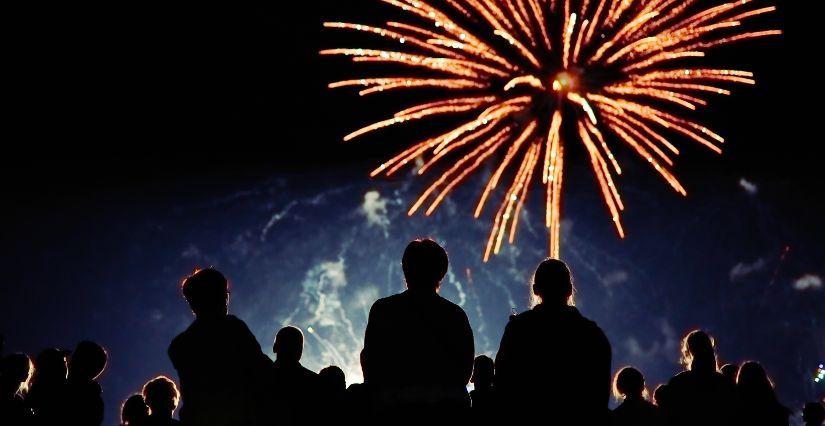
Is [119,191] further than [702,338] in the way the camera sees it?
Yes

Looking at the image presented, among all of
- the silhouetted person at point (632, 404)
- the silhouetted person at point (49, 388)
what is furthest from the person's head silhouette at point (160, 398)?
the silhouetted person at point (632, 404)

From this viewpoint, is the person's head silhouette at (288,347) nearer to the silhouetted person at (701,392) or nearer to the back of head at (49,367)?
the back of head at (49,367)

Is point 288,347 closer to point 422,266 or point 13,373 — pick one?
point 422,266

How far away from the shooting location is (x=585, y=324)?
3.20 metres

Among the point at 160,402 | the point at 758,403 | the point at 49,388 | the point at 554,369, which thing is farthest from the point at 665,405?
→ the point at 49,388

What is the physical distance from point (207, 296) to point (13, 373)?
7.21 ft

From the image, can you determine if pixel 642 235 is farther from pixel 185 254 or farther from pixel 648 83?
pixel 648 83

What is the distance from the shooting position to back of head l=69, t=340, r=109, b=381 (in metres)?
4.55

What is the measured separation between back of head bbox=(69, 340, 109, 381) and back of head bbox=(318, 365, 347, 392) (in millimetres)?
1495

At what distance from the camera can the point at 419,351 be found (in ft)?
10.2

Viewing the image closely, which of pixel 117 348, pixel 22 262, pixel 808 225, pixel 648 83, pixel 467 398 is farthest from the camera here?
pixel 808 225

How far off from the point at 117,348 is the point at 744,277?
28.1m

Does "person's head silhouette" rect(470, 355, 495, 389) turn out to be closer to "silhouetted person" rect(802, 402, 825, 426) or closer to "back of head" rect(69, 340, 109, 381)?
"back of head" rect(69, 340, 109, 381)

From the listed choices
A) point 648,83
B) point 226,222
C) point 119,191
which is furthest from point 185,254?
point 648,83
